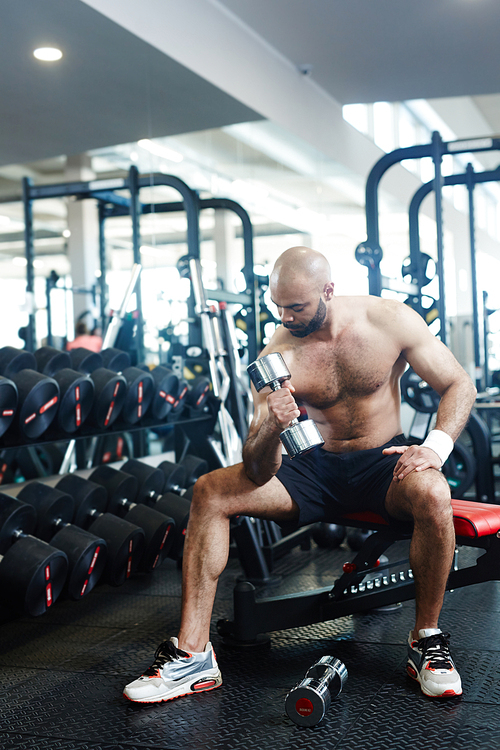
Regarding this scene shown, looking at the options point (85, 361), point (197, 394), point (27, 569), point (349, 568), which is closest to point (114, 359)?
point (85, 361)

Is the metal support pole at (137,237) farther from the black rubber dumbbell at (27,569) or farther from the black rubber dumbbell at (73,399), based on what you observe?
the black rubber dumbbell at (27,569)

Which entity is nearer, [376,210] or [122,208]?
[376,210]

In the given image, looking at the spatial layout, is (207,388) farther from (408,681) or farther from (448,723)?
(448,723)

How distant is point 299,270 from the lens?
1864mm

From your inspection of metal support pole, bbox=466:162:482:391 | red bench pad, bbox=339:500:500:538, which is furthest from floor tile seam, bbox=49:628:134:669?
metal support pole, bbox=466:162:482:391

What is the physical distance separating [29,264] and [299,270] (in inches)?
87.4

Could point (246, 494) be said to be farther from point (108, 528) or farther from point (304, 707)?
point (108, 528)

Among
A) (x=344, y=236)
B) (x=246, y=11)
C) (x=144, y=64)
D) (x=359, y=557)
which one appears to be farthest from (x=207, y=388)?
(x=344, y=236)

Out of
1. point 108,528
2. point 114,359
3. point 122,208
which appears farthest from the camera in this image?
point 122,208

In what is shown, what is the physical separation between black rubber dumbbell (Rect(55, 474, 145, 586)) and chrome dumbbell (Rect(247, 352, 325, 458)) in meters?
0.93

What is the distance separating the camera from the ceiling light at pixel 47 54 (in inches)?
125

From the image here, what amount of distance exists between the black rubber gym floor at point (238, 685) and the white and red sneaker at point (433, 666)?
0.03 meters

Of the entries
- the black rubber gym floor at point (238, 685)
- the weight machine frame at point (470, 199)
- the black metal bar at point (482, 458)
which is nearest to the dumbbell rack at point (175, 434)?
the black rubber gym floor at point (238, 685)

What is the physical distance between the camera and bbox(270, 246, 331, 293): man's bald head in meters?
1.86
